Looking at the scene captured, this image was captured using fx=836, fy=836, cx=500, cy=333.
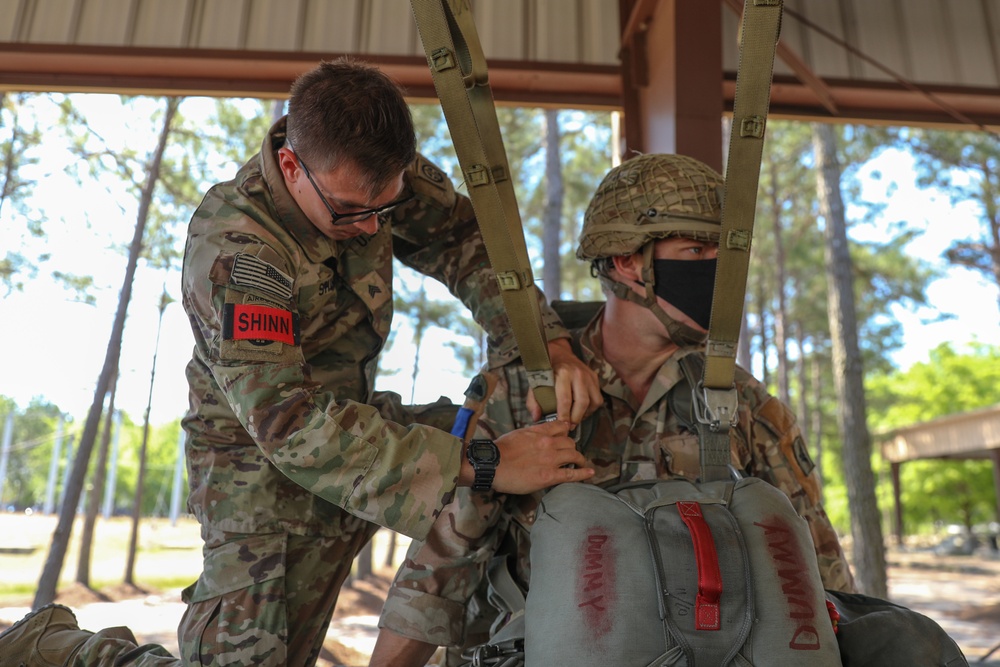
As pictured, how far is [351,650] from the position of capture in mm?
11406

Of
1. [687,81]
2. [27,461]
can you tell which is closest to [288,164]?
[687,81]

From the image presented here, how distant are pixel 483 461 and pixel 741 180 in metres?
0.88

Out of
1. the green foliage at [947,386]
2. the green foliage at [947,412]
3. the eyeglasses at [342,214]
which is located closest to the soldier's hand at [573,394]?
the eyeglasses at [342,214]

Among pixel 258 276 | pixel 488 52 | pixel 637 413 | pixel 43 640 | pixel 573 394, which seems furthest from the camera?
pixel 488 52

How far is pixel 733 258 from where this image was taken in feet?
6.52

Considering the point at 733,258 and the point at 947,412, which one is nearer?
the point at 733,258

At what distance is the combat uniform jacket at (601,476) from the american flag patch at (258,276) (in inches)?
26.4

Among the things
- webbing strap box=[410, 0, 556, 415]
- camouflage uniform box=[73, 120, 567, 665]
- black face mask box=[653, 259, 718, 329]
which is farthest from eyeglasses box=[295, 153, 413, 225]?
black face mask box=[653, 259, 718, 329]

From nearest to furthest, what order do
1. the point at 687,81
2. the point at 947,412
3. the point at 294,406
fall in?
1. the point at 294,406
2. the point at 687,81
3. the point at 947,412

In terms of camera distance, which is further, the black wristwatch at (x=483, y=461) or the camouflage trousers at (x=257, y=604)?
the camouflage trousers at (x=257, y=604)

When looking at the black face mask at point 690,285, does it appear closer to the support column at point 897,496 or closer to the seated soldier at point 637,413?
the seated soldier at point 637,413

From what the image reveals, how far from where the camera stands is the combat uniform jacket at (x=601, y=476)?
2.10 m

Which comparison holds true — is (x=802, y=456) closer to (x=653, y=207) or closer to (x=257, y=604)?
(x=653, y=207)

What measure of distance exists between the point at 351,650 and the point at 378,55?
9150 millimetres
